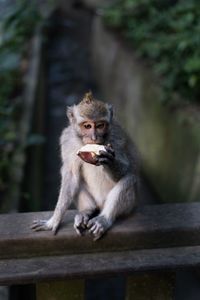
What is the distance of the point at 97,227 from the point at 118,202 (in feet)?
1.28

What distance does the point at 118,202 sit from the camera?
3.52 m

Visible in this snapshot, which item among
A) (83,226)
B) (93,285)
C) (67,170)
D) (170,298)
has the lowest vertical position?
(93,285)

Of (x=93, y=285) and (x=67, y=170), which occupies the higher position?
(x=67, y=170)

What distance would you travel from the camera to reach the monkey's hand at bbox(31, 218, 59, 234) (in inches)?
127

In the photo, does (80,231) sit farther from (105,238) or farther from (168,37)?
(168,37)

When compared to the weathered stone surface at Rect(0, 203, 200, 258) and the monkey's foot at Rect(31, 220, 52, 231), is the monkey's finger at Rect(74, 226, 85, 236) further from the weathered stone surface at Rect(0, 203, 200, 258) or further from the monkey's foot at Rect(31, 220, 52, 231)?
the monkey's foot at Rect(31, 220, 52, 231)

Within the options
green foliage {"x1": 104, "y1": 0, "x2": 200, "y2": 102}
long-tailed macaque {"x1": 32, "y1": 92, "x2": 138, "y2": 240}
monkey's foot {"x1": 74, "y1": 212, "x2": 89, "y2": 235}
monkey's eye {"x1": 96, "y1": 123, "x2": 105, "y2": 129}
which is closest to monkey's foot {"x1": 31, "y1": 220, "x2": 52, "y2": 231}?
long-tailed macaque {"x1": 32, "y1": 92, "x2": 138, "y2": 240}

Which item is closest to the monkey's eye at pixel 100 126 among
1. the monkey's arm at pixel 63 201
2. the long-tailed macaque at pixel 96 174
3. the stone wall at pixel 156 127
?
the long-tailed macaque at pixel 96 174

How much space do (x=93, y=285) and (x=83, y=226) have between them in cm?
288

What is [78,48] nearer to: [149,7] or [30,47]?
[30,47]

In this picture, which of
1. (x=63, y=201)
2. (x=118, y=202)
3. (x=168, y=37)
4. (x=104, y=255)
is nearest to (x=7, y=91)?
(x=168, y=37)

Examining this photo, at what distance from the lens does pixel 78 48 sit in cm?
1569

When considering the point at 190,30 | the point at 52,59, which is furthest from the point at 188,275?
the point at 52,59

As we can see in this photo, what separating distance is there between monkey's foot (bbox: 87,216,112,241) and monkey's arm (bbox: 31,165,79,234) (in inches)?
7.5
